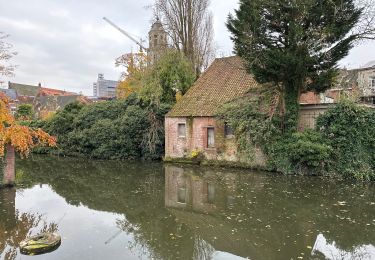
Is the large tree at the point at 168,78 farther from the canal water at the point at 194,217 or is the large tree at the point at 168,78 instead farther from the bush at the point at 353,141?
the bush at the point at 353,141

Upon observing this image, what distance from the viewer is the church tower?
2886cm

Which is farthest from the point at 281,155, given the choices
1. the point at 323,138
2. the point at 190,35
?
the point at 190,35

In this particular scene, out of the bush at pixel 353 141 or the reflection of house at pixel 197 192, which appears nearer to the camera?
the reflection of house at pixel 197 192

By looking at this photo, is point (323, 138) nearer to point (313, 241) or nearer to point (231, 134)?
point (231, 134)

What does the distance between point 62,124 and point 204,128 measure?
14399 millimetres

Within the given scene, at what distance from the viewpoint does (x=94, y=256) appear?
7.09 meters

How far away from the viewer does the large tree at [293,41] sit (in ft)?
52.2

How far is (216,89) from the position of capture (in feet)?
75.3

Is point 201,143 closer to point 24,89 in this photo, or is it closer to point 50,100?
point 50,100

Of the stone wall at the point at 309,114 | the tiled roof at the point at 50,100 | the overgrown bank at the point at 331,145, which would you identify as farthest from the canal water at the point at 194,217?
the tiled roof at the point at 50,100

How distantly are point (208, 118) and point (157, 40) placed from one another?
15.6 meters

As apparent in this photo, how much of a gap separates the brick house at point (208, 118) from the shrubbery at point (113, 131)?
4.66 feet

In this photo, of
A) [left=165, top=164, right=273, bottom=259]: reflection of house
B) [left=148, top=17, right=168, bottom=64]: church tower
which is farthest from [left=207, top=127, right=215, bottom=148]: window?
[left=148, top=17, right=168, bottom=64]: church tower

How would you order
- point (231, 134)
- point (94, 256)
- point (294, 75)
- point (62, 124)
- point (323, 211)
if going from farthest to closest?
1. point (62, 124)
2. point (231, 134)
3. point (294, 75)
4. point (323, 211)
5. point (94, 256)
